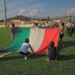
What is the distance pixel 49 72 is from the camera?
743cm

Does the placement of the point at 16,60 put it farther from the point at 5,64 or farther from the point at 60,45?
the point at 60,45

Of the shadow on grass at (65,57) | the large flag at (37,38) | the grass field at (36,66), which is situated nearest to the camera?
the grass field at (36,66)

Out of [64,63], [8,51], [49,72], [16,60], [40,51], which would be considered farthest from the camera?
[8,51]

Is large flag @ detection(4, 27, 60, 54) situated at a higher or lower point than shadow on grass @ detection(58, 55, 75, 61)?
higher

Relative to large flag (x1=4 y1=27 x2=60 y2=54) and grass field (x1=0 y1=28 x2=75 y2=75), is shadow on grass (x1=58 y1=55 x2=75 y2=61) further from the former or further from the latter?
large flag (x1=4 y1=27 x2=60 y2=54)

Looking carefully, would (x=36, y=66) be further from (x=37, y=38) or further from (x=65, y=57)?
(x=37, y=38)

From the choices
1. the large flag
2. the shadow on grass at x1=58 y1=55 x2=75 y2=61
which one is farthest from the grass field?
the large flag

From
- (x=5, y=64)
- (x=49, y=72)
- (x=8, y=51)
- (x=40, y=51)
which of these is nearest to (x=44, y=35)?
(x=40, y=51)

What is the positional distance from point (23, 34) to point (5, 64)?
467cm

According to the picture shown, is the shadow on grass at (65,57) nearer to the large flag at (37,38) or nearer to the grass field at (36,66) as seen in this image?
the grass field at (36,66)

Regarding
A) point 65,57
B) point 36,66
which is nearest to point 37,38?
point 65,57

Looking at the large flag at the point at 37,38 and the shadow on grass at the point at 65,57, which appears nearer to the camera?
the shadow on grass at the point at 65,57

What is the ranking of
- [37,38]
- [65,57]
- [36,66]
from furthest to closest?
[37,38] → [65,57] → [36,66]

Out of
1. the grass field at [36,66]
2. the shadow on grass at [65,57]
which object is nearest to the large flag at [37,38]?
the shadow on grass at [65,57]
